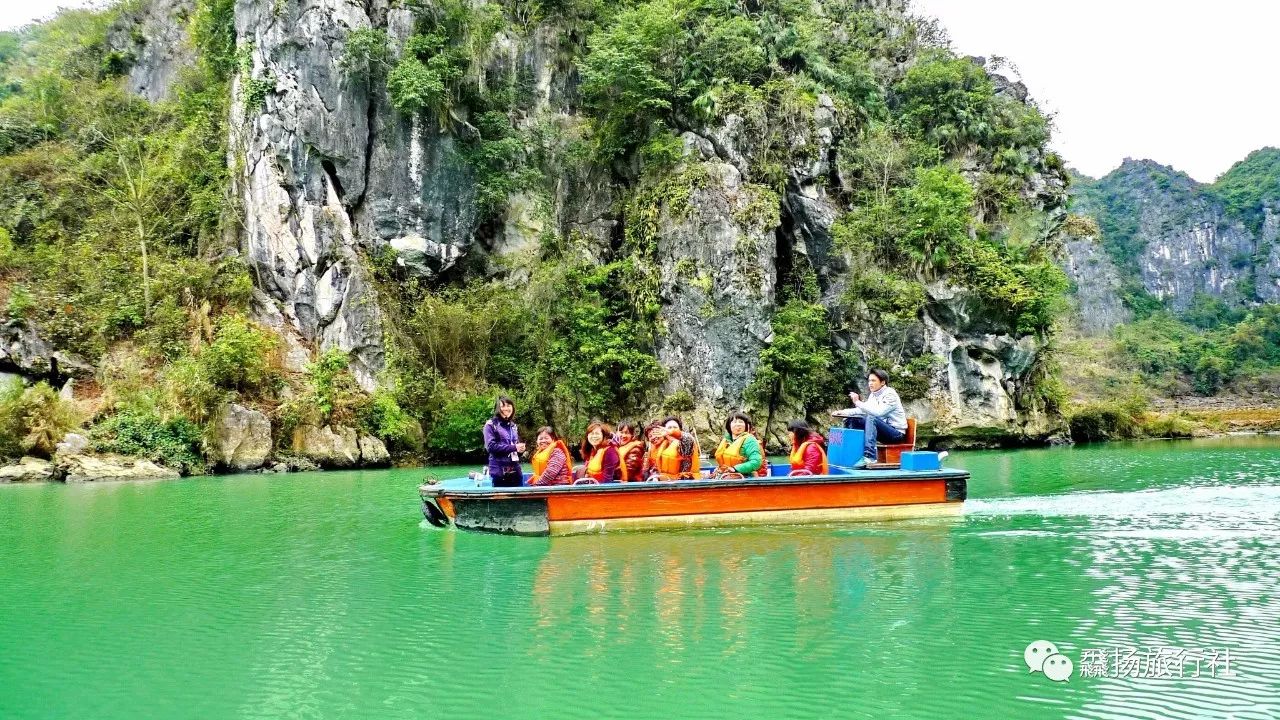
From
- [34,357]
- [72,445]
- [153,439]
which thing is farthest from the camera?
[34,357]

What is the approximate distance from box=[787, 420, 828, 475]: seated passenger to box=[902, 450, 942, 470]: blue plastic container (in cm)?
113

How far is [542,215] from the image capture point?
2909 cm

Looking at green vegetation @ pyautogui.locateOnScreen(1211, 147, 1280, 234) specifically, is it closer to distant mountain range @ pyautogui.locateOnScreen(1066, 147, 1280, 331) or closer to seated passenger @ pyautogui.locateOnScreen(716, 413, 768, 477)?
distant mountain range @ pyautogui.locateOnScreen(1066, 147, 1280, 331)

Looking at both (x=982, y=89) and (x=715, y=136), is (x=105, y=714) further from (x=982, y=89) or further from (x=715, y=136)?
(x=982, y=89)

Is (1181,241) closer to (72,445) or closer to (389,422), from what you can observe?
(389,422)

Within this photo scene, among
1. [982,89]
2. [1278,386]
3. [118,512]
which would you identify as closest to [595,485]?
[118,512]

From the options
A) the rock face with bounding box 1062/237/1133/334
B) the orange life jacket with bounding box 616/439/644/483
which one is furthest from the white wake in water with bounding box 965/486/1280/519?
the rock face with bounding box 1062/237/1133/334

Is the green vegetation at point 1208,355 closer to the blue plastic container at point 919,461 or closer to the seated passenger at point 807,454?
the blue plastic container at point 919,461

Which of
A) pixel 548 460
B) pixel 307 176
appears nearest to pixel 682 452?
pixel 548 460

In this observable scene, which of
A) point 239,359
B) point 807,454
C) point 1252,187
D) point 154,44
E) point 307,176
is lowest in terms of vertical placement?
point 807,454

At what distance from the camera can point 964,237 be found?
1131 inches

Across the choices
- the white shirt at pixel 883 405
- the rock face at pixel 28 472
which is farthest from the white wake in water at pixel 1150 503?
the rock face at pixel 28 472

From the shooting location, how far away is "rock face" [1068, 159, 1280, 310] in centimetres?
7712

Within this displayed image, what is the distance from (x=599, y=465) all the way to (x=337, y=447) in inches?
584
